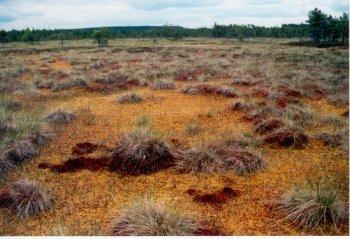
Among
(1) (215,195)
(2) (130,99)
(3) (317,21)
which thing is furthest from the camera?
(3) (317,21)

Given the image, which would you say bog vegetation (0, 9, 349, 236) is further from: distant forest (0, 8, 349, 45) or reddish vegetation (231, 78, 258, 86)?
distant forest (0, 8, 349, 45)

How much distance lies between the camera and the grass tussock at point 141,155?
7.45 meters

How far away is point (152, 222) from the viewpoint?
16.3ft

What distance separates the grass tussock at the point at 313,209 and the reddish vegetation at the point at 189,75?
13.4m

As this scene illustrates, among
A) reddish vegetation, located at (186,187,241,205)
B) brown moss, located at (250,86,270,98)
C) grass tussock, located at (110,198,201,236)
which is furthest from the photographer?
brown moss, located at (250,86,270,98)

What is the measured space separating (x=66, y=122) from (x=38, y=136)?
1.91 m

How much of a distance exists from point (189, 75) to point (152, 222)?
611 inches

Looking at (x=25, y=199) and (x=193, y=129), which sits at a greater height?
(x=193, y=129)

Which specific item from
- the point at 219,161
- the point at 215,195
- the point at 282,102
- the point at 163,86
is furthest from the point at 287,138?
the point at 163,86

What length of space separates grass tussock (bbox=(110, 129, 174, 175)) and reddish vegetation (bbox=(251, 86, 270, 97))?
23.7ft

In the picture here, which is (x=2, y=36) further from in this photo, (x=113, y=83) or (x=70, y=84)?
(x=70, y=84)

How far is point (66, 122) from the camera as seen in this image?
1096 cm

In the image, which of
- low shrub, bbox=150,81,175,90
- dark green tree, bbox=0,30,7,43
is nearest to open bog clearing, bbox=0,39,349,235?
low shrub, bbox=150,81,175,90

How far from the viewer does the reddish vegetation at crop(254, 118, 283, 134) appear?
947 cm
